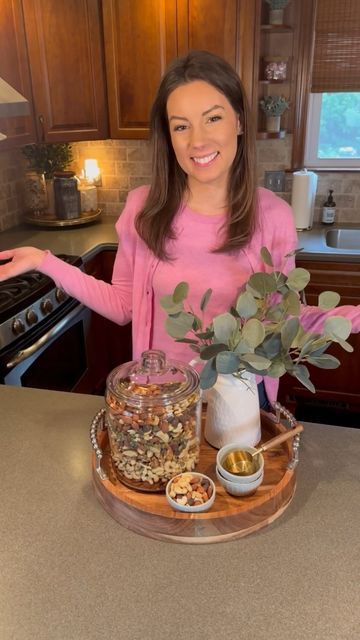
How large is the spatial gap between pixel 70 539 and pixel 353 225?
252 cm

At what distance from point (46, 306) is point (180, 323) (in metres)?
1.34

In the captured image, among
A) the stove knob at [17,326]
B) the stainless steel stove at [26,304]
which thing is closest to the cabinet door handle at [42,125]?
the stainless steel stove at [26,304]

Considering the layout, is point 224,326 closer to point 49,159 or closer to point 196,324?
point 196,324

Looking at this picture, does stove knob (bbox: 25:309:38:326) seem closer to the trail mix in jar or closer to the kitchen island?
the kitchen island

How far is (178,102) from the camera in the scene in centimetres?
122

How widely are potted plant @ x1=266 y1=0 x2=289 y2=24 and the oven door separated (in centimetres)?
162

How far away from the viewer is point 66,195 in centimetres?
280

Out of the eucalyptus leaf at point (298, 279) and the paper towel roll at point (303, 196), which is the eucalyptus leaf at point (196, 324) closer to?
the eucalyptus leaf at point (298, 279)

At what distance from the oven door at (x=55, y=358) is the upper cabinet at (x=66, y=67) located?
88 cm

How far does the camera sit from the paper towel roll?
2750mm

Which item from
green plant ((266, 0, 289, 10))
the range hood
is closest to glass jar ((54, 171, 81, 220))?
green plant ((266, 0, 289, 10))

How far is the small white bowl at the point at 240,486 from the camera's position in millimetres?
844

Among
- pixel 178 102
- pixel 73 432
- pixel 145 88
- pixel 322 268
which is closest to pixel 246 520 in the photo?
pixel 73 432

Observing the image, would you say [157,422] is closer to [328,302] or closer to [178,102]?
[328,302]
